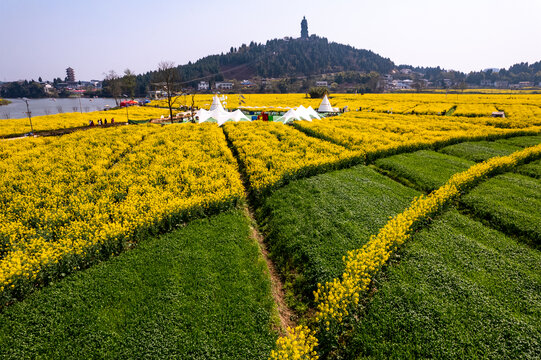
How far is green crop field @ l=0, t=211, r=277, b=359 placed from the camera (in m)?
6.41

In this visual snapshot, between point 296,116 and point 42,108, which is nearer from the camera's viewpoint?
point 296,116

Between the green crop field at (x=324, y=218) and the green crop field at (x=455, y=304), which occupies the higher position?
the green crop field at (x=324, y=218)

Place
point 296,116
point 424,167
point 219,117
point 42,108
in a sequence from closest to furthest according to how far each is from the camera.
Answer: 1. point 424,167
2. point 219,117
3. point 296,116
4. point 42,108

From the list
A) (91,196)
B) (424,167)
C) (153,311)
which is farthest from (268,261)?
(424,167)

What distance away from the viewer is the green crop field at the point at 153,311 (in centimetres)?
641

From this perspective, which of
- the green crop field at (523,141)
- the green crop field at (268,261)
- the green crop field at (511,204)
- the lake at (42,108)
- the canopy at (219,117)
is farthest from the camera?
the lake at (42,108)

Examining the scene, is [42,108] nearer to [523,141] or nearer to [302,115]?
[302,115]

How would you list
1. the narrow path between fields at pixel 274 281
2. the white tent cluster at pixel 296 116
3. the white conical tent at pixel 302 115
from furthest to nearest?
1. the white conical tent at pixel 302 115
2. the white tent cluster at pixel 296 116
3. the narrow path between fields at pixel 274 281

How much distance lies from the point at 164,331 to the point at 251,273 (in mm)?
3207

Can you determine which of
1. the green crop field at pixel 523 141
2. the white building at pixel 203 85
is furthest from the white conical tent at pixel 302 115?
the white building at pixel 203 85

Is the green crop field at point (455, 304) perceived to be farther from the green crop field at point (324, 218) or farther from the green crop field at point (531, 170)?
the green crop field at point (531, 170)

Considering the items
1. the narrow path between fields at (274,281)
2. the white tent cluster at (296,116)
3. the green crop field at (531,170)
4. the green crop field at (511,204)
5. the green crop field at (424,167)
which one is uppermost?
the white tent cluster at (296,116)

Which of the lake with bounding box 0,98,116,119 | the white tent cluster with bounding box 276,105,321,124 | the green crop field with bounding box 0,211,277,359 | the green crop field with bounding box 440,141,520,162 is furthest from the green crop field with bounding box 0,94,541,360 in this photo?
the lake with bounding box 0,98,116,119

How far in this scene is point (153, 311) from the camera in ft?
23.9
